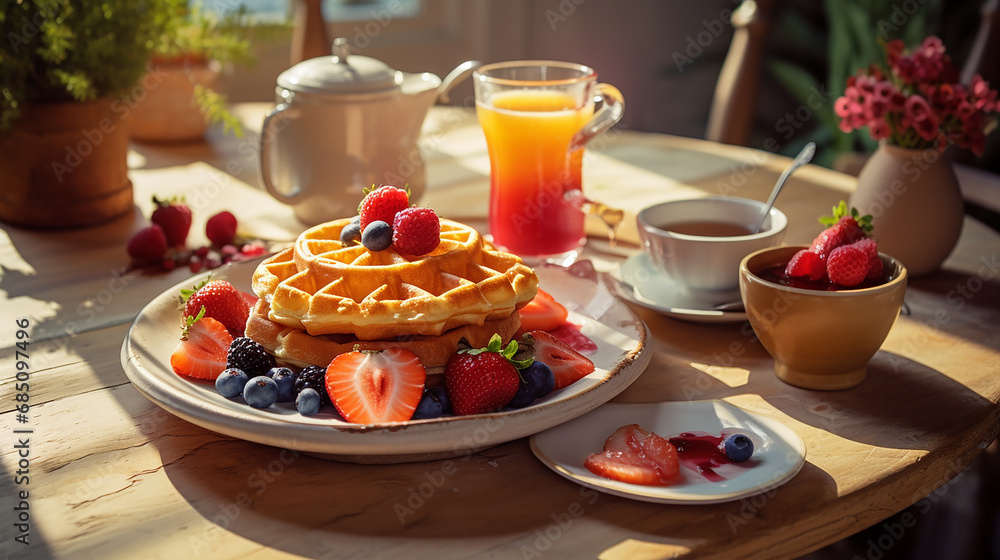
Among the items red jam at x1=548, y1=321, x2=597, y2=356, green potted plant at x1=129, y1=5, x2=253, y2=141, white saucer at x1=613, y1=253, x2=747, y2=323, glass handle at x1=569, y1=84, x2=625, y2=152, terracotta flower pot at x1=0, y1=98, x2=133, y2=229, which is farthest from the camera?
green potted plant at x1=129, y1=5, x2=253, y2=141

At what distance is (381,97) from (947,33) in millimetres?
3234

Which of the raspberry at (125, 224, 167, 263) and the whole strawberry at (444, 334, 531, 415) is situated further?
the raspberry at (125, 224, 167, 263)

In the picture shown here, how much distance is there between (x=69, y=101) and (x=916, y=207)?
1.61 meters

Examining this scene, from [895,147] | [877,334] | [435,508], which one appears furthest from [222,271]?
[895,147]

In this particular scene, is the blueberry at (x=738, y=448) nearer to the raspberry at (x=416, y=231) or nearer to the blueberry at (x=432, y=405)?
the blueberry at (x=432, y=405)

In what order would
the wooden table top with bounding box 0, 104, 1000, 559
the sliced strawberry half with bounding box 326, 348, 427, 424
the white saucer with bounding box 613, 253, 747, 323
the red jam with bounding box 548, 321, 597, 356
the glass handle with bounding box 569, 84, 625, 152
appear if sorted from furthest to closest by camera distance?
1. the glass handle with bounding box 569, 84, 625, 152
2. the white saucer with bounding box 613, 253, 747, 323
3. the red jam with bounding box 548, 321, 597, 356
4. the sliced strawberry half with bounding box 326, 348, 427, 424
5. the wooden table top with bounding box 0, 104, 1000, 559

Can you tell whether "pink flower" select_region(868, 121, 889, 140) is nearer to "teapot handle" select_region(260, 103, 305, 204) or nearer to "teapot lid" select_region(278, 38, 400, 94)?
"teapot lid" select_region(278, 38, 400, 94)

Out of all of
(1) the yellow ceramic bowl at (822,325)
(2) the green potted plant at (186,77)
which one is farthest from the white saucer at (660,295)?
(2) the green potted plant at (186,77)

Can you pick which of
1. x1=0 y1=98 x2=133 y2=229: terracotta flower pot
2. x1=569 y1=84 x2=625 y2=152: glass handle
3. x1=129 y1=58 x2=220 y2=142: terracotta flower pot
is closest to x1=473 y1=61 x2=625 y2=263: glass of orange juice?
x1=569 y1=84 x2=625 y2=152: glass handle

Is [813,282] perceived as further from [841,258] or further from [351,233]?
[351,233]

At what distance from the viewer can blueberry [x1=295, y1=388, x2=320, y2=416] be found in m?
0.99

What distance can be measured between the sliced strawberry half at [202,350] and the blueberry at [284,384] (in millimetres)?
92

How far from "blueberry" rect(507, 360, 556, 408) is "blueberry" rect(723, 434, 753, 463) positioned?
0.22 meters

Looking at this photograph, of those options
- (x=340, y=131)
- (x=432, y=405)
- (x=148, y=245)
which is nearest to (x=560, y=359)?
(x=432, y=405)
